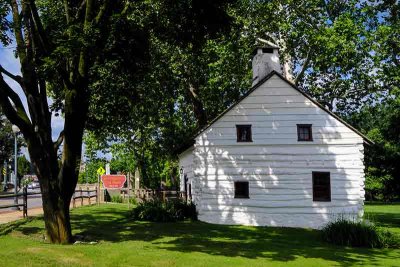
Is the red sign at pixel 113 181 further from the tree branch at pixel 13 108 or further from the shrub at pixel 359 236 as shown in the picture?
the tree branch at pixel 13 108

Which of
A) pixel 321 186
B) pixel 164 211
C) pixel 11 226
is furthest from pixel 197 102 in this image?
pixel 11 226

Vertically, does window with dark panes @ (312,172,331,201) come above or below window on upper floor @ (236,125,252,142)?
below

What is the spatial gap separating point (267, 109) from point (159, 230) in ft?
29.9

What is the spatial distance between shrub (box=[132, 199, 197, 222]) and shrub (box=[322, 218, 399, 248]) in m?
8.41

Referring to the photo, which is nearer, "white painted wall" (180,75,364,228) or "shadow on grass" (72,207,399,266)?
"shadow on grass" (72,207,399,266)

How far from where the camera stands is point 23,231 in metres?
17.8

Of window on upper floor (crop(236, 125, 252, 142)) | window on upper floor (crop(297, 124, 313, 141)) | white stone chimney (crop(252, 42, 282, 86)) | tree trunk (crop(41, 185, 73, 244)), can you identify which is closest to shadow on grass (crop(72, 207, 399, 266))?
tree trunk (crop(41, 185, 73, 244))

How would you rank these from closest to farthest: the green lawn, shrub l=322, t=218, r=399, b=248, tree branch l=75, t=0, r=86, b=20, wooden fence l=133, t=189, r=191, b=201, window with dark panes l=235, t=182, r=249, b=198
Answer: the green lawn → tree branch l=75, t=0, r=86, b=20 → shrub l=322, t=218, r=399, b=248 → window with dark panes l=235, t=182, r=249, b=198 → wooden fence l=133, t=189, r=191, b=201

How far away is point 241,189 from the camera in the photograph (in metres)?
25.0

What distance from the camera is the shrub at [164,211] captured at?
24594 mm

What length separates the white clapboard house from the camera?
24.7m

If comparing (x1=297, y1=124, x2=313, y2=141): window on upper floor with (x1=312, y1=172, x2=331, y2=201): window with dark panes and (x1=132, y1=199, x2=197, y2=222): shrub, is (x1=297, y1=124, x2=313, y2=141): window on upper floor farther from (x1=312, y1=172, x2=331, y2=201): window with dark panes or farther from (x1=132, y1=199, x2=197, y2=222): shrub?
(x1=132, y1=199, x2=197, y2=222): shrub

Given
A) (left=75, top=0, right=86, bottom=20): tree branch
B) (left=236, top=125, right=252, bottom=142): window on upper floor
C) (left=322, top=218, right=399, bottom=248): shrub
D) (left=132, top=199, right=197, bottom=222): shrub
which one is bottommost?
(left=322, top=218, right=399, bottom=248): shrub

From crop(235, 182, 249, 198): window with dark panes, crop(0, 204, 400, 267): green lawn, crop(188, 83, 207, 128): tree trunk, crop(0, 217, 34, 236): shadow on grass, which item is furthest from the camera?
crop(188, 83, 207, 128): tree trunk
